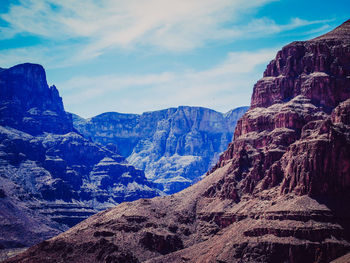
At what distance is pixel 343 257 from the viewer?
153875mm

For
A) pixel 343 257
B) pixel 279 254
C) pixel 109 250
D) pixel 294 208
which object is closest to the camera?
pixel 343 257

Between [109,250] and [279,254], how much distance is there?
2288 inches

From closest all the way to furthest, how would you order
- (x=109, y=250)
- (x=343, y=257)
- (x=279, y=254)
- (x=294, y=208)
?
(x=343, y=257), (x=279, y=254), (x=294, y=208), (x=109, y=250)

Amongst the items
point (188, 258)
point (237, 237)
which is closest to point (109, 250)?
point (188, 258)

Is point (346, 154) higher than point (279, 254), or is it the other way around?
point (346, 154)

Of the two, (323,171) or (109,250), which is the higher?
(323,171)

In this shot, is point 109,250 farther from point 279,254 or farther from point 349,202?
point 349,202

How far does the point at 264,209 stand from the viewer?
7466 inches

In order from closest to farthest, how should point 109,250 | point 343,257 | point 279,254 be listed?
point 343,257
point 279,254
point 109,250

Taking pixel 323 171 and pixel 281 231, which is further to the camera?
pixel 323 171

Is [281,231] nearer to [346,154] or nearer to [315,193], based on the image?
[315,193]

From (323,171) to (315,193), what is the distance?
7616 millimetres

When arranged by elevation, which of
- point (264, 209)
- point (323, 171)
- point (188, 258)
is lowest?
point (188, 258)

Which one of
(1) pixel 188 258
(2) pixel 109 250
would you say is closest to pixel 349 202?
(1) pixel 188 258
